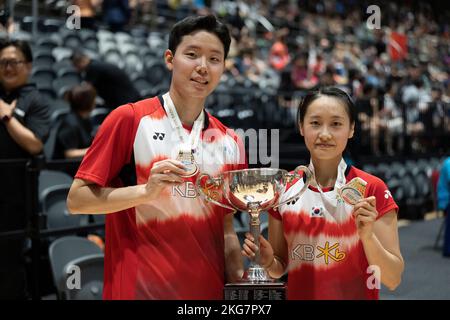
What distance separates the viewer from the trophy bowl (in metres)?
1.36

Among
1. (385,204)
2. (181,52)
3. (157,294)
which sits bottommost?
(157,294)

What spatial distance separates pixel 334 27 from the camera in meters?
14.9

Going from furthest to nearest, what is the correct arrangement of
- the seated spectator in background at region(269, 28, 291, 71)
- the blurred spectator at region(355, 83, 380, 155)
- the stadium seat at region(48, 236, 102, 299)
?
the seated spectator in background at region(269, 28, 291, 71)
the blurred spectator at region(355, 83, 380, 155)
the stadium seat at region(48, 236, 102, 299)

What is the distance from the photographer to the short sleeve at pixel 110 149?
1.46 m

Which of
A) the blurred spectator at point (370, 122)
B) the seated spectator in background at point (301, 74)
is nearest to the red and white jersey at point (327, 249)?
the blurred spectator at point (370, 122)

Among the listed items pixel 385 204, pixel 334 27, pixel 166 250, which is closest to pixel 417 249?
pixel 385 204

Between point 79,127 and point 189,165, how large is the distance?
9.08 ft

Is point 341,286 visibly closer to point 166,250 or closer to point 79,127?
point 166,250

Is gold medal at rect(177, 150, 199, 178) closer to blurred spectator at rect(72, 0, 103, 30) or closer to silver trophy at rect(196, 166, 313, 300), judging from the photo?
silver trophy at rect(196, 166, 313, 300)

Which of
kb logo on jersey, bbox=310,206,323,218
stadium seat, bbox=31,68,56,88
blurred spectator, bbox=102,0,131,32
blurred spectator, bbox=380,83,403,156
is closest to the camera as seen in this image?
kb logo on jersey, bbox=310,206,323,218

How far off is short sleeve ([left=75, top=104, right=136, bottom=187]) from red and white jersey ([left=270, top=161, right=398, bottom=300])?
370mm

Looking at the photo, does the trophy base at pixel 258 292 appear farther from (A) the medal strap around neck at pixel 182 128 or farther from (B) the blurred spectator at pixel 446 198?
(B) the blurred spectator at pixel 446 198

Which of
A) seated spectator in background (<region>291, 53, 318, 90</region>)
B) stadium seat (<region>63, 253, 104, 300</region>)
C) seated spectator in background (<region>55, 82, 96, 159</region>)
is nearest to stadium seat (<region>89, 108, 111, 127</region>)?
Answer: seated spectator in background (<region>55, 82, 96, 159</region>)

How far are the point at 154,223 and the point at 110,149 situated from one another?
19 centimetres
